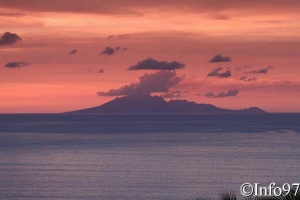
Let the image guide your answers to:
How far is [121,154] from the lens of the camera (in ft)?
355

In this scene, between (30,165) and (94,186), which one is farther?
(30,165)

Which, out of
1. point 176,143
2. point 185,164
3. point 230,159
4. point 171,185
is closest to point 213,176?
point 171,185

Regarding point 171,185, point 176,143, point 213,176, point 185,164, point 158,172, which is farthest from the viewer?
point 176,143

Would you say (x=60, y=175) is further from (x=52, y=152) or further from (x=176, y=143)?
(x=176, y=143)

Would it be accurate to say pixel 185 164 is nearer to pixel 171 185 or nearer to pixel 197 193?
pixel 171 185

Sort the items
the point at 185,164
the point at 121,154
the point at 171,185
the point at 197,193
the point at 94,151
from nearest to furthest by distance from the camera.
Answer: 1. the point at 197,193
2. the point at 171,185
3. the point at 185,164
4. the point at 121,154
5. the point at 94,151

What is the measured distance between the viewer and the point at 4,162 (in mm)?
100438

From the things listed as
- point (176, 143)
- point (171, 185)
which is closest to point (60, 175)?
point (171, 185)

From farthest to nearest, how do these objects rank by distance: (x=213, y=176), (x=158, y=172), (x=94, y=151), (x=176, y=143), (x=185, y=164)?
1. (x=176, y=143)
2. (x=94, y=151)
3. (x=185, y=164)
4. (x=158, y=172)
5. (x=213, y=176)

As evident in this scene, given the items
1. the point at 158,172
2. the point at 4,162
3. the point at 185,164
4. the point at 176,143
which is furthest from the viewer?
the point at 176,143

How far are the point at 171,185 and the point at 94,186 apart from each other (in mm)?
8434

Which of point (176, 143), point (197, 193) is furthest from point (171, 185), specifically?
point (176, 143)

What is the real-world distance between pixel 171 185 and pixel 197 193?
6808 millimetres

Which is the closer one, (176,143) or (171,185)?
(171,185)
